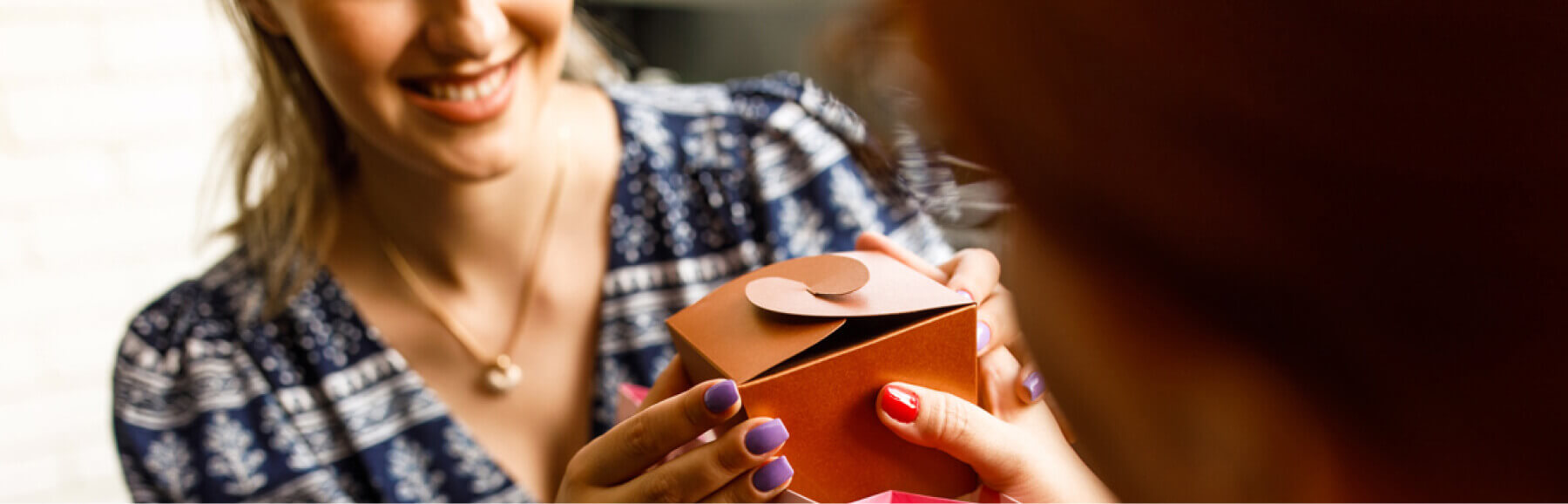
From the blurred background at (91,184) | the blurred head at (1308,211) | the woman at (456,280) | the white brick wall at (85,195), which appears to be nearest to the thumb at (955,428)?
the blurred head at (1308,211)

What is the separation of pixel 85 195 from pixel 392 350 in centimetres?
68

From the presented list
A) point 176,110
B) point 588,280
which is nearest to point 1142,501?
point 588,280

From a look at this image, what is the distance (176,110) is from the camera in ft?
3.98

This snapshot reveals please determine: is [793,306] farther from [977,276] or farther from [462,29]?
[462,29]

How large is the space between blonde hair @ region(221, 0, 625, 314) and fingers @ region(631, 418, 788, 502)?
1.51 ft

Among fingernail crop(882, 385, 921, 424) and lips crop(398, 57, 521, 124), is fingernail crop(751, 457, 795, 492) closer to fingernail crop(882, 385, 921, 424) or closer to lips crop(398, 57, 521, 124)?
fingernail crop(882, 385, 921, 424)

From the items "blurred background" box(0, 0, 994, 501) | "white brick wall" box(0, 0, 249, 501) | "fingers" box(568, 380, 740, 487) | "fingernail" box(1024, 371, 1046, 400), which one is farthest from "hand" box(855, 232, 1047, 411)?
"white brick wall" box(0, 0, 249, 501)

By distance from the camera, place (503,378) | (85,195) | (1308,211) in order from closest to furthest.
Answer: (1308,211), (503,378), (85,195)

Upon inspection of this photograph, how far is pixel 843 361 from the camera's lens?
1.13 ft

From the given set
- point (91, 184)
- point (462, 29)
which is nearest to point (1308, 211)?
point (462, 29)

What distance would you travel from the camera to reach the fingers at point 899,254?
43cm

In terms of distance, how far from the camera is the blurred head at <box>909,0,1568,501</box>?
0.17m

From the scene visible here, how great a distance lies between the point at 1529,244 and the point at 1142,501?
0.14 meters

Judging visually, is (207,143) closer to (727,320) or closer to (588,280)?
(588,280)
